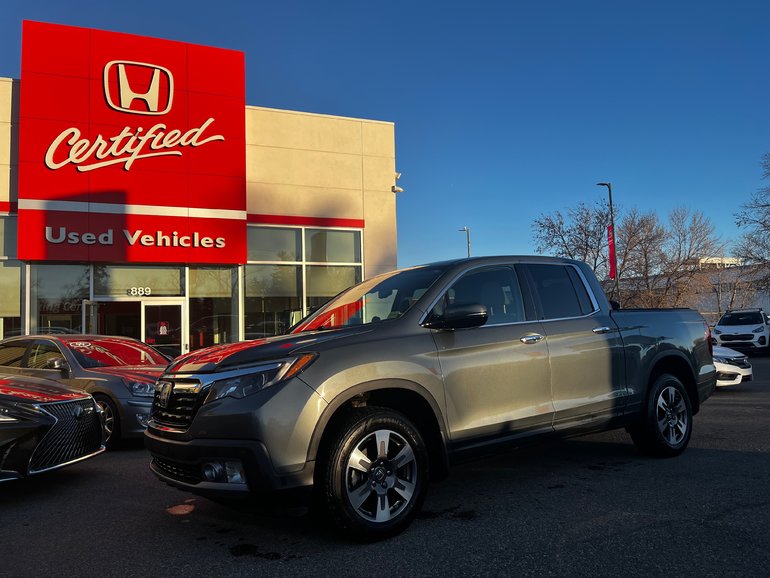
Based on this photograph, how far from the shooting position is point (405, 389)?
13.0ft

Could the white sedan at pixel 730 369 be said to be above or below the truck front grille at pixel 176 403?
below

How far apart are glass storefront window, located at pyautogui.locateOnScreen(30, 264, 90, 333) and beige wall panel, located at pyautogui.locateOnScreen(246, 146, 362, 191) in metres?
4.99

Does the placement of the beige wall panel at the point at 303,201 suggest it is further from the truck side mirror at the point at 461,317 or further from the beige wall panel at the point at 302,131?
the truck side mirror at the point at 461,317

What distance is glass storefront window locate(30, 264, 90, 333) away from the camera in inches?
561

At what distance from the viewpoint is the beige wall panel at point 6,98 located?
Result: 14203mm

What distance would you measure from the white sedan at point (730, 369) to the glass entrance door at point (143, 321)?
12030mm

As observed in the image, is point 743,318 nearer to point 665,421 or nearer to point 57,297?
point 665,421

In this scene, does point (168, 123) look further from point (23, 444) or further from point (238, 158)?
point (23, 444)

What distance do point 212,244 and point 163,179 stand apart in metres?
1.99

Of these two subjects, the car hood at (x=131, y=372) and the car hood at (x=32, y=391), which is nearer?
the car hood at (x=32, y=391)

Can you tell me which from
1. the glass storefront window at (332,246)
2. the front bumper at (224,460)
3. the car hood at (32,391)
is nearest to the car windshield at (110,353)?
the car hood at (32,391)

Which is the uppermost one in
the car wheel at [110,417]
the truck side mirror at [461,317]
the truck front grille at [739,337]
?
the truck side mirror at [461,317]

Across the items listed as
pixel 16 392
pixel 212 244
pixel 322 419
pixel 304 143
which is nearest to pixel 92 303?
pixel 212 244

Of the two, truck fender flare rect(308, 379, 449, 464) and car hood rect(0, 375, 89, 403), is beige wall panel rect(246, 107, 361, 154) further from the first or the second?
truck fender flare rect(308, 379, 449, 464)
